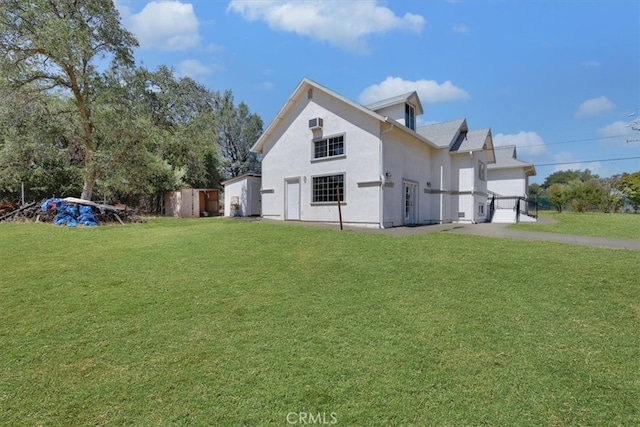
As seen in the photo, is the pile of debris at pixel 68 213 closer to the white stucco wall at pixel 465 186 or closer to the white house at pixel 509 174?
the white stucco wall at pixel 465 186

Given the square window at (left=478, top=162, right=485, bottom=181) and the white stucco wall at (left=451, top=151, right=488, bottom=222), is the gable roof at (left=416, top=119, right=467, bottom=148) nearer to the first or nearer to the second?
the white stucco wall at (left=451, top=151, right=488, bottom=222)

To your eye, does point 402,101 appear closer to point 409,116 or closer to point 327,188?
point 409,116

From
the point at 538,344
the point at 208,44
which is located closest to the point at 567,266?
the point at 538,344

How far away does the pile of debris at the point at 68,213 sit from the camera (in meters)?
13.5

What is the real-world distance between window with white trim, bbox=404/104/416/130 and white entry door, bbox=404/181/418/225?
3.15 meters

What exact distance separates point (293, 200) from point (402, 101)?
7.30 metres

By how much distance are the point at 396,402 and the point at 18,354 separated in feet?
12.6

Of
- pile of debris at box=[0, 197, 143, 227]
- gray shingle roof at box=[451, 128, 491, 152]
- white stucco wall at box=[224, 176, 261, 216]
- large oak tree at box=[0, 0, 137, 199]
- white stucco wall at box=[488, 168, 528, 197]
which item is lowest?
pile of debris at box=[0, 197, 143, 227]

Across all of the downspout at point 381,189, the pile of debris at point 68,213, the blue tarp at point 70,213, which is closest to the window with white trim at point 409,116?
the downspout at point 381,189

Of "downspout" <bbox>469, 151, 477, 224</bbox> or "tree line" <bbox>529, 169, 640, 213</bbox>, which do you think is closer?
→ "downspout" <bbox>469, 151, 477, 224</bbox>

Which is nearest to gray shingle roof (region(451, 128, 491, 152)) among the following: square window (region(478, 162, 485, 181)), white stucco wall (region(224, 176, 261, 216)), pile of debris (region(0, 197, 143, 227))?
square window (region(478, 162, 485, 181))

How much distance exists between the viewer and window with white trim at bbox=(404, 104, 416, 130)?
15.9 metres

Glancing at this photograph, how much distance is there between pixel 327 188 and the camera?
14781 millimetres

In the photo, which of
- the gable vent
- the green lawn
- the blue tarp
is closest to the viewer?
the green lawn
